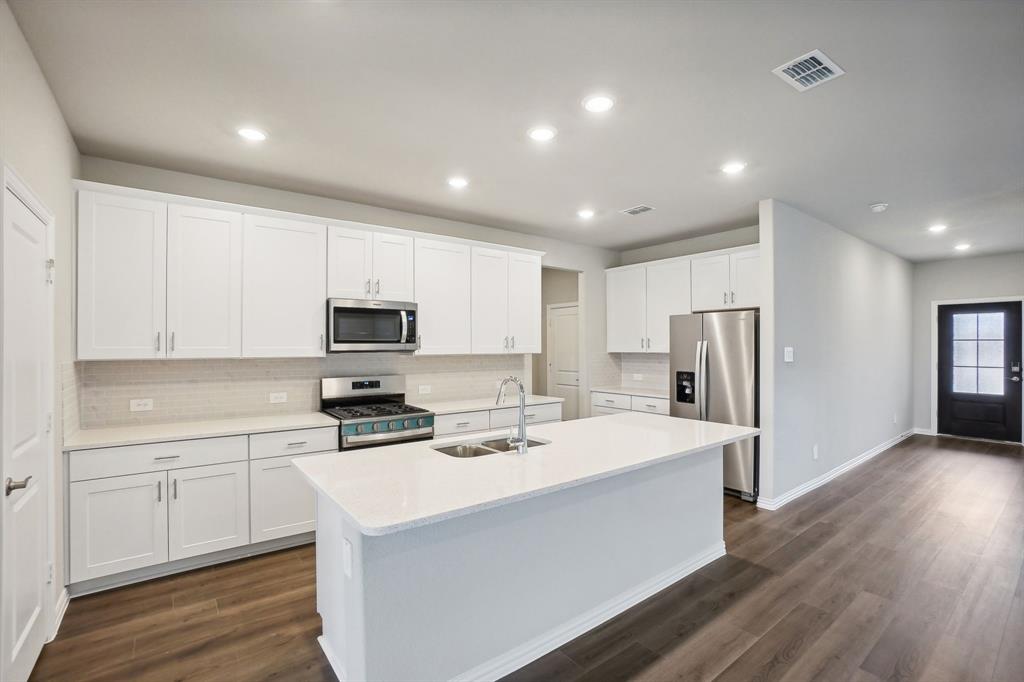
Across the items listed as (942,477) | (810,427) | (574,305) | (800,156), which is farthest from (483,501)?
(942,477)

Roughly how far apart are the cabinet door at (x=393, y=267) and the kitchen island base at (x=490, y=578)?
83.3 inches

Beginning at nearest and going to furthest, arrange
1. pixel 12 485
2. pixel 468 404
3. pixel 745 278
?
pixel 12 485, pixel 468 404, pixel 745 278

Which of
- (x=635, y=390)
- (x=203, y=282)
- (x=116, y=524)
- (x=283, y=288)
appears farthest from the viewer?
(x=635, y=390)

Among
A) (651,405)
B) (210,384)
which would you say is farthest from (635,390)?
(210,384)

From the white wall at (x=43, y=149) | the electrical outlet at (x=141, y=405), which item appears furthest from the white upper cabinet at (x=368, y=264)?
the white wall at (x=43, y=149)

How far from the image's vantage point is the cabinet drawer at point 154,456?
8.99ft

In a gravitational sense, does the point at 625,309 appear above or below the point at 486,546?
above

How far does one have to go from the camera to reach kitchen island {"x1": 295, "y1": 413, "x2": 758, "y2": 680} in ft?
5.97

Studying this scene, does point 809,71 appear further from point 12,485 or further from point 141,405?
point 141,405

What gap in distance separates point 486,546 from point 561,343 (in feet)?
16.1

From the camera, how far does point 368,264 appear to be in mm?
3979

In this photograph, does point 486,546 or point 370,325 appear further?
point 370,325

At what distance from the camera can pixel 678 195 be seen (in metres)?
4.05

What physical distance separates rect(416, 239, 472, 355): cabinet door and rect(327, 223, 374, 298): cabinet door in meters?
0.46
